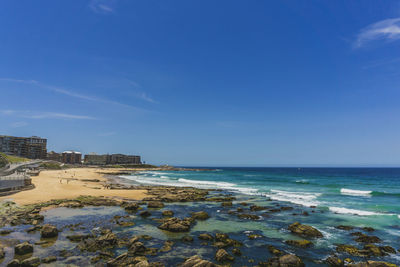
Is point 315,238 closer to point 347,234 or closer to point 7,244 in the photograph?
point 347,234

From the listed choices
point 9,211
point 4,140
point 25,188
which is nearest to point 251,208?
point 9,211

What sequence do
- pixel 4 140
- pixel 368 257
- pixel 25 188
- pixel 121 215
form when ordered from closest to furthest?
1. pixel 368 257
2. pixel 121 215
3. pixel 25 188
4. pixel 4 140

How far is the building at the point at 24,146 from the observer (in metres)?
124

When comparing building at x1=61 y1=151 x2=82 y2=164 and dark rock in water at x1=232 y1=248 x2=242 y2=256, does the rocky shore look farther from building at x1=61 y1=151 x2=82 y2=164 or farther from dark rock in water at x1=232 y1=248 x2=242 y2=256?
building at x1=61 y1=151 x2=82 y2=164

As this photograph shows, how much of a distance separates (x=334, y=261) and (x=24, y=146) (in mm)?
155942

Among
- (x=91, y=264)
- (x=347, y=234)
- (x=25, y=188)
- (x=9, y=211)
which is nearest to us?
(x=91, y=264)

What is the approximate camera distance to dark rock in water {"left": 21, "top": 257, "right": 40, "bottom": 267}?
12.7m

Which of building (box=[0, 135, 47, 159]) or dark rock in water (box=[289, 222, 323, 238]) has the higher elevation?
building (box=[0, 135, 47, 159])

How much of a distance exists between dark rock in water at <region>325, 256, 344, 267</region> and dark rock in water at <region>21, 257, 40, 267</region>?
55.5ft

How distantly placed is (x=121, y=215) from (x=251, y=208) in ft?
50.5

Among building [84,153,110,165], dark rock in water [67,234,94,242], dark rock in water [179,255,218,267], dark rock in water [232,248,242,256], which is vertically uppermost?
building [84,153,110,165]

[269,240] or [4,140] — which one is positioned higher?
[4,140]

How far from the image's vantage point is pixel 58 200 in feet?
97.4

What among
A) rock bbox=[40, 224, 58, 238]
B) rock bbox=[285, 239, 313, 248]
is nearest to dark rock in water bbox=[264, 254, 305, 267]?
rock bbox=[285, 239, 313, 248]
